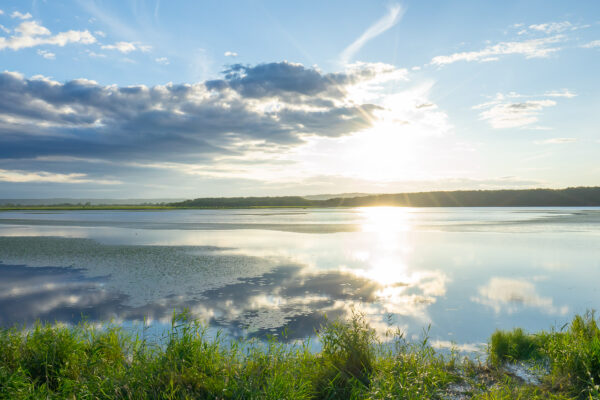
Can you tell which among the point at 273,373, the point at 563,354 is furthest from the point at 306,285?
the point at 563,354

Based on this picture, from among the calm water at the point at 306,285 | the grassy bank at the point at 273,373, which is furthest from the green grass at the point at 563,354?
the calm water at the point at 306,285

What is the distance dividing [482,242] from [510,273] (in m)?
10.3

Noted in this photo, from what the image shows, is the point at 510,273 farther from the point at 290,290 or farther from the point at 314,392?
the point at 314,392

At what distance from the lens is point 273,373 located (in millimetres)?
5492

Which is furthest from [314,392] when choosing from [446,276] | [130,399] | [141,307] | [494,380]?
[446,276]

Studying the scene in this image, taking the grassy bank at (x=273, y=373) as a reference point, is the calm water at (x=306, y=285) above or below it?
below

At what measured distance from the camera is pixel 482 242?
24.8 m

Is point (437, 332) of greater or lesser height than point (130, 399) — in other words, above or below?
below

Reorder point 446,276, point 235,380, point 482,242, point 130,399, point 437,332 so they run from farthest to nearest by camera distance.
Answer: point 482,242 < point 446,276 < point 437,332 < point 235,380 < point 130,399

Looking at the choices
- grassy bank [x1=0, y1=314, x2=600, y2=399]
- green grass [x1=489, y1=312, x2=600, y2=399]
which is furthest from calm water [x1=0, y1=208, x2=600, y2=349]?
grassy bank [x1=0, y1=314, x2=600, y2=399]

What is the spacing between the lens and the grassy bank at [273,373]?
5.08 metres

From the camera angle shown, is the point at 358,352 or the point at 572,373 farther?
the point at 358,352

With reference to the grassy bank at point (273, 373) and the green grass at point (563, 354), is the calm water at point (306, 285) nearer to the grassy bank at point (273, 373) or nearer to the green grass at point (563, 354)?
the green grass at point (563, 354)

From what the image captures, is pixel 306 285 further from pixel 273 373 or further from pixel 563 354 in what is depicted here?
pixel 563 354
